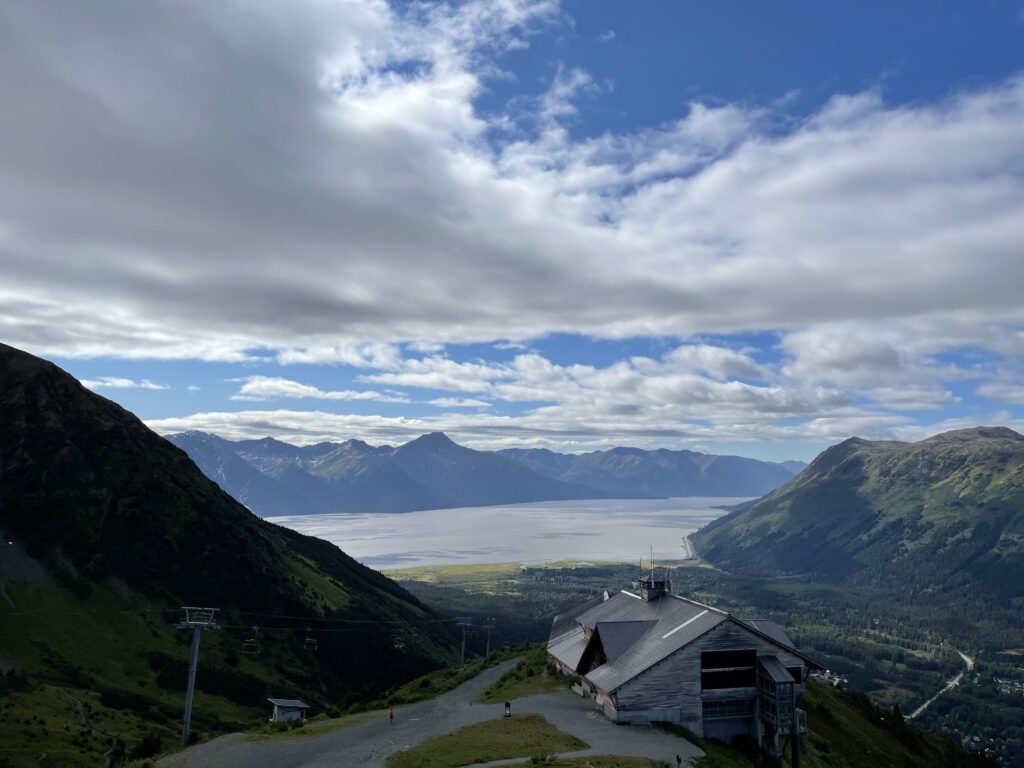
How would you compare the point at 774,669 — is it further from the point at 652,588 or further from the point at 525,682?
the point at 525,682

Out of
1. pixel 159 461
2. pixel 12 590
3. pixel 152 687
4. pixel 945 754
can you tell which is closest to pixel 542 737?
pixel 152 687

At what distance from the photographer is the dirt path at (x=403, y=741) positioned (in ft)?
142

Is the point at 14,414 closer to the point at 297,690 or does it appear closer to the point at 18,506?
the point at 18,506

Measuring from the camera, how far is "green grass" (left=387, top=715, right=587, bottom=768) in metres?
41.3

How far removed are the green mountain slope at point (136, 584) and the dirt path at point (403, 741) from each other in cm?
5473

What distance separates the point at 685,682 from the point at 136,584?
137 metres

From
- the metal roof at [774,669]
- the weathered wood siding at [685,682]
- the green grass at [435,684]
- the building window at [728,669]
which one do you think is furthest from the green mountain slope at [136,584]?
the metal roof at [774,669]

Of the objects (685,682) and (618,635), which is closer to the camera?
(685,682)

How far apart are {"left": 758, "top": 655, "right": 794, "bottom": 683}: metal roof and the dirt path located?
34.1ft

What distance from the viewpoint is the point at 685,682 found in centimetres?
5600

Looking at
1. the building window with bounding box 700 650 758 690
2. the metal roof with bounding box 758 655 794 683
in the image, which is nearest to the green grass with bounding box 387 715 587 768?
the building window with bounding box 700 650 758 690

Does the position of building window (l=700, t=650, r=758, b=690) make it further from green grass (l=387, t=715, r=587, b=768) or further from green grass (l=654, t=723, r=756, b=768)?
green grass (l=387, t=715, r=587, b=768)

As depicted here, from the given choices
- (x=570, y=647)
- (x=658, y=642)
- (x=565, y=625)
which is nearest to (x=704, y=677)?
(x=658, y=642)

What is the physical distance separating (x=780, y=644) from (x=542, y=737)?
2486cm
